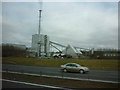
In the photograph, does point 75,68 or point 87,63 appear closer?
point 75,68

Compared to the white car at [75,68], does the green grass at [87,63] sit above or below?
below

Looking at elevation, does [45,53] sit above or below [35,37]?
below

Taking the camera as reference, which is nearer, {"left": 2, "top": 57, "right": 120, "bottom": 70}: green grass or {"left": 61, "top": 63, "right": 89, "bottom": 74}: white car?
{"left": 61, "top": 63, "right": 89, "bottom": 74}: white car

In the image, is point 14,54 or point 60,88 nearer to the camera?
point 60,88

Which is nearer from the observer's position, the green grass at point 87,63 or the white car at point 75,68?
the white car at point 75,68

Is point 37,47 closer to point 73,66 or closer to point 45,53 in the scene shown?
point 45,53

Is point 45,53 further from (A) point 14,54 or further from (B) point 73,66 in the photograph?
(B) point 73,66

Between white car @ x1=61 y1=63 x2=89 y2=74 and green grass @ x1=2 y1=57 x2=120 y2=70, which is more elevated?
white car @ x1=61 y1=63 x2=89 y2=74

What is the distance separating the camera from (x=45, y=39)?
54062 mm

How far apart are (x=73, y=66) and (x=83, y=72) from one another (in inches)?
71.5

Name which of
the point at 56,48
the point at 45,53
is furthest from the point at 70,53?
the point at 45,53

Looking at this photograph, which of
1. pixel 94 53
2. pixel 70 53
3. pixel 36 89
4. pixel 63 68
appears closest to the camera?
pixel 36 89

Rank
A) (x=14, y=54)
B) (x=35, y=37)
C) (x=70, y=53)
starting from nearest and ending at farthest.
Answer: (x=35, y=37) < (x=14, y=54) < (x=70, y=53)

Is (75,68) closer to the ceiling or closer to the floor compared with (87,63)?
closer to the ceiling
